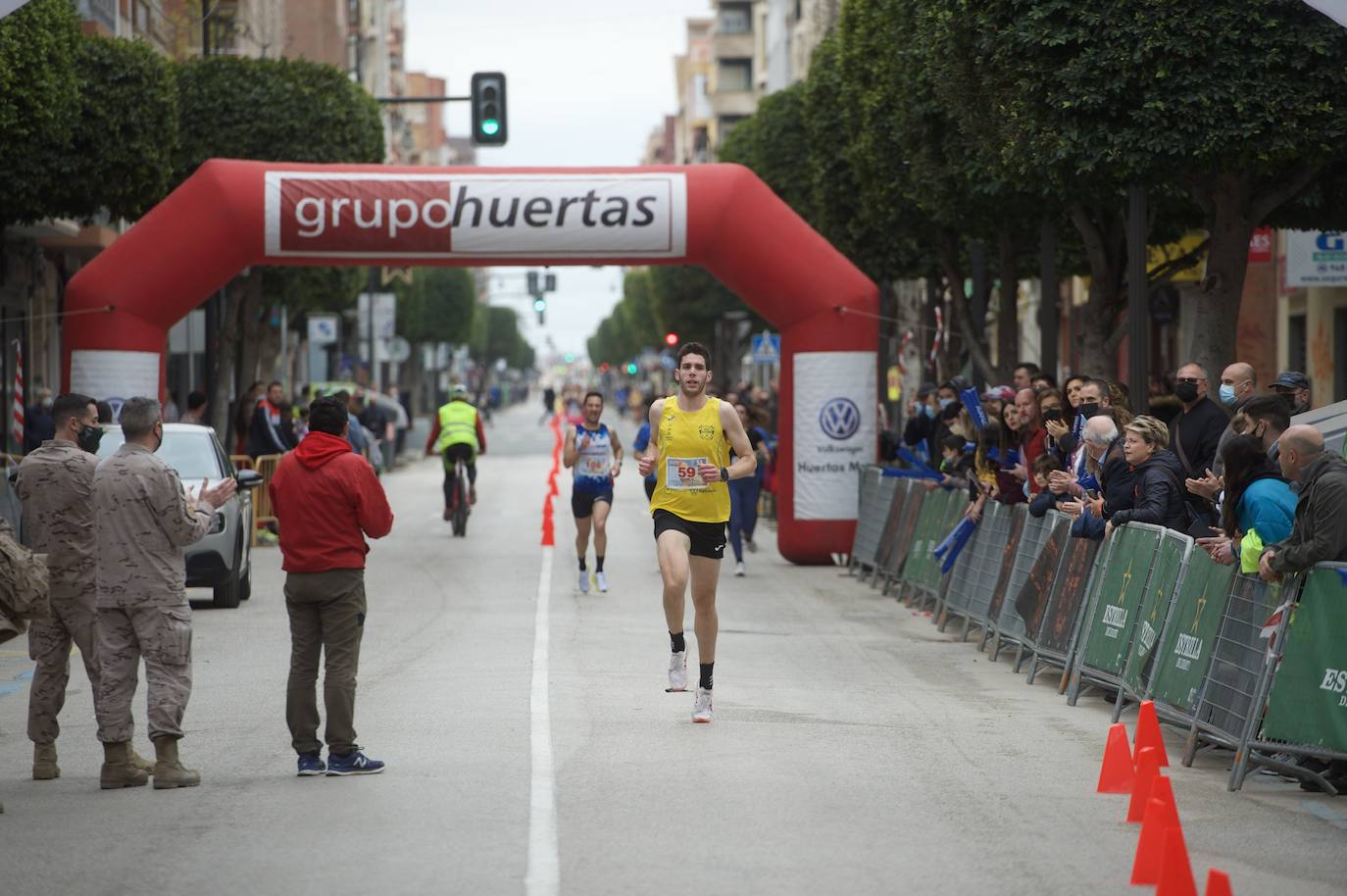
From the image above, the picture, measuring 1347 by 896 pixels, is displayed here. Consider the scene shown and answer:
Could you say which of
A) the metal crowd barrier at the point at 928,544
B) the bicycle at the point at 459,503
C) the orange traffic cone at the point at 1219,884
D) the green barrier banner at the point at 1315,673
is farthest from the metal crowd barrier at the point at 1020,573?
the bicycle at the point at 459,503

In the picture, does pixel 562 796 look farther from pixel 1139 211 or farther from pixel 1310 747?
pixel 1139 211

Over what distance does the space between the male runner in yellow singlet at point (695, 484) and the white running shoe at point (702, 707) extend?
0.30 meters

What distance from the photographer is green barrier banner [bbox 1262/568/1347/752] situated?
886 centimetres

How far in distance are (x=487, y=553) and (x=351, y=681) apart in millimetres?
14924

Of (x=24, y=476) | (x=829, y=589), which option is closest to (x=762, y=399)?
(x=829, y=589)

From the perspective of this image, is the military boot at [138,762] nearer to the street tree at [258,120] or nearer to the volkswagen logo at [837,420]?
the volkswagen logo at [837,420]

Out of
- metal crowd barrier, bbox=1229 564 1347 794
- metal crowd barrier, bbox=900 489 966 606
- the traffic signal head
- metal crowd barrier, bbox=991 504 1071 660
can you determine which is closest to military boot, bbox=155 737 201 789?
metal crowd barrier, bbox=1229 564 1347 794

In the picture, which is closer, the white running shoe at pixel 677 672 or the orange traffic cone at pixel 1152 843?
the orange traffic cone at pixel 1152 843

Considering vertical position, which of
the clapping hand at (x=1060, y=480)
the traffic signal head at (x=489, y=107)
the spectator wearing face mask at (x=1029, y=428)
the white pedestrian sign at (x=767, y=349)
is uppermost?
the traffic signal head at (x=489, y=107)

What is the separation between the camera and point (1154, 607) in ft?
36.6

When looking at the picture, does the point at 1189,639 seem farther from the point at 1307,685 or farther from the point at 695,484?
the point at 695,484

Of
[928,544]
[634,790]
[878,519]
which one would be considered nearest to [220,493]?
[634,790]

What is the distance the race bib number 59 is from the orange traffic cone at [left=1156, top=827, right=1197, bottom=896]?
4.93 meters

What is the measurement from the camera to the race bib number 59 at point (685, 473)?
1126 centimetres
